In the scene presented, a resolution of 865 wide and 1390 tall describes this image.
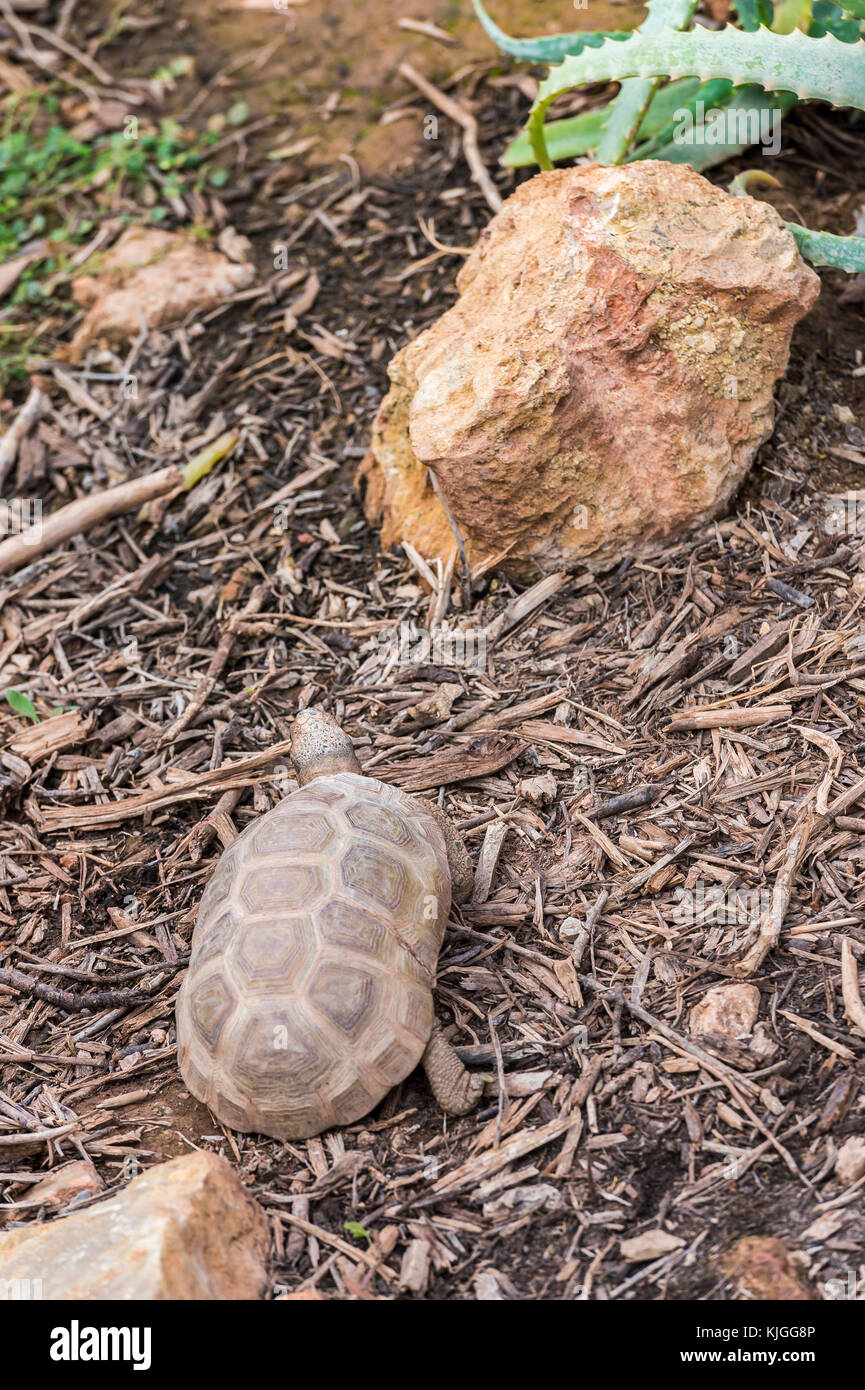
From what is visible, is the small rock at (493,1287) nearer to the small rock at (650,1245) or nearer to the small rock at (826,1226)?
the small rock at (650,1245)

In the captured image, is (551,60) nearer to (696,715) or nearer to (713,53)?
(713,53)

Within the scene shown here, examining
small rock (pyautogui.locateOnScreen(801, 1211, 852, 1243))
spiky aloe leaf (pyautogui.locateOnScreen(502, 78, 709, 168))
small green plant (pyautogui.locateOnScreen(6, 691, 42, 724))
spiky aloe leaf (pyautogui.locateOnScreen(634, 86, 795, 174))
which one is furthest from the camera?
spiky aloe leaf (pyautogui.locateOnScreen(502, 78, 709, 168))

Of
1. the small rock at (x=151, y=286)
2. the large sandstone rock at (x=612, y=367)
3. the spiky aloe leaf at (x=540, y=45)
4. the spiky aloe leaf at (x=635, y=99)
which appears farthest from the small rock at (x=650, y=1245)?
the small rock at (x=151, y=286)

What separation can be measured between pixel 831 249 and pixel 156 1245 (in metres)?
4.09

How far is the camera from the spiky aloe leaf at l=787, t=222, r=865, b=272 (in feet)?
14.7

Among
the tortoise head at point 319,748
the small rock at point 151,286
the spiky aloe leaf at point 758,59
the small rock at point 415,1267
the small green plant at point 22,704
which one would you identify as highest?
the spiky aloe leaf at point 758,59

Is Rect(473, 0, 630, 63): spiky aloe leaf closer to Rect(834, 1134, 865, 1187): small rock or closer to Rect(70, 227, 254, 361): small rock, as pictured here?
Rect(70, 227, 254, 361): small rock

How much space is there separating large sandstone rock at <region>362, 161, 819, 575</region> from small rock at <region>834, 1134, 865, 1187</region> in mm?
2420

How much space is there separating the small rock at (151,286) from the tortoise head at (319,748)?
122 inches

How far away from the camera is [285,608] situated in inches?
197

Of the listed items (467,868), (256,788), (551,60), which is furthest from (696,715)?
(551,60)

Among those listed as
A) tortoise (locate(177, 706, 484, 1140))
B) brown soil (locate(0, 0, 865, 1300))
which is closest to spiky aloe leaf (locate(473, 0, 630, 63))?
brown soil (locate(0, 0, 865, 1300))

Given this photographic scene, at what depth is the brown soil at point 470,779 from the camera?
3027 mm

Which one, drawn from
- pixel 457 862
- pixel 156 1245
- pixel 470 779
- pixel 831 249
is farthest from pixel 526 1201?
pixel 831 249
